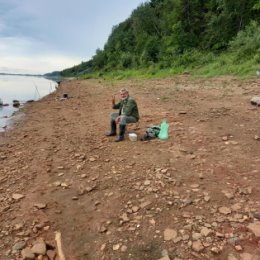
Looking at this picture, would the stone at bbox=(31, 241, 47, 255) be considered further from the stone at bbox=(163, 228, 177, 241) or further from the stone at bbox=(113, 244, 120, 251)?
the stone at bbox=(163, 228, 177, 241)

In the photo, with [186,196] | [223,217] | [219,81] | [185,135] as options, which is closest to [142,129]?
[185,135]

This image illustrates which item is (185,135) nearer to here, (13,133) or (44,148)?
(44,148)

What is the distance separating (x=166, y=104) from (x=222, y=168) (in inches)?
291

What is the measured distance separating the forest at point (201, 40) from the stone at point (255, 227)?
50.0 ft

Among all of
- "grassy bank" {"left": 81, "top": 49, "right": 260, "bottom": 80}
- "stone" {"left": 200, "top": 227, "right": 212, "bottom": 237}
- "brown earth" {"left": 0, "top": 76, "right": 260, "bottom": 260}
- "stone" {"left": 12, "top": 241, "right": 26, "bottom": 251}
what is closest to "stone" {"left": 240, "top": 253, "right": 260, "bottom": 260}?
"brown earth" {"left": 0, "top": 76, "right": 260, "bottom": 260}

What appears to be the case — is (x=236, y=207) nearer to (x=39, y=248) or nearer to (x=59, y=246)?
(x=59, y=246)

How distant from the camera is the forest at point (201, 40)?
22516mm

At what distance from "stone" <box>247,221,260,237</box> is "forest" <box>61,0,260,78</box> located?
50.0 feet

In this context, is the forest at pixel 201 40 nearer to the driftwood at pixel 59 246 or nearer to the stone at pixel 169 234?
the stone at pixel 169 234

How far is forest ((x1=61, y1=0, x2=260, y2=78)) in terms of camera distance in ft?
73.9

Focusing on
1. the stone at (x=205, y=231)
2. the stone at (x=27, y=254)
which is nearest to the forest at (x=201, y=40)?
the stone at (x=205, y=231)

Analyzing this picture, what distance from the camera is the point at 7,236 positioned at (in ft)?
15.1

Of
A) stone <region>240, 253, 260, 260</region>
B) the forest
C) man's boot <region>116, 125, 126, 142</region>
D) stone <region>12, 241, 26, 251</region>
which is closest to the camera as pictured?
stone <region>240, 253, 260, 260</region>

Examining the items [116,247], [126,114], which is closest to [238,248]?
[116,247]
